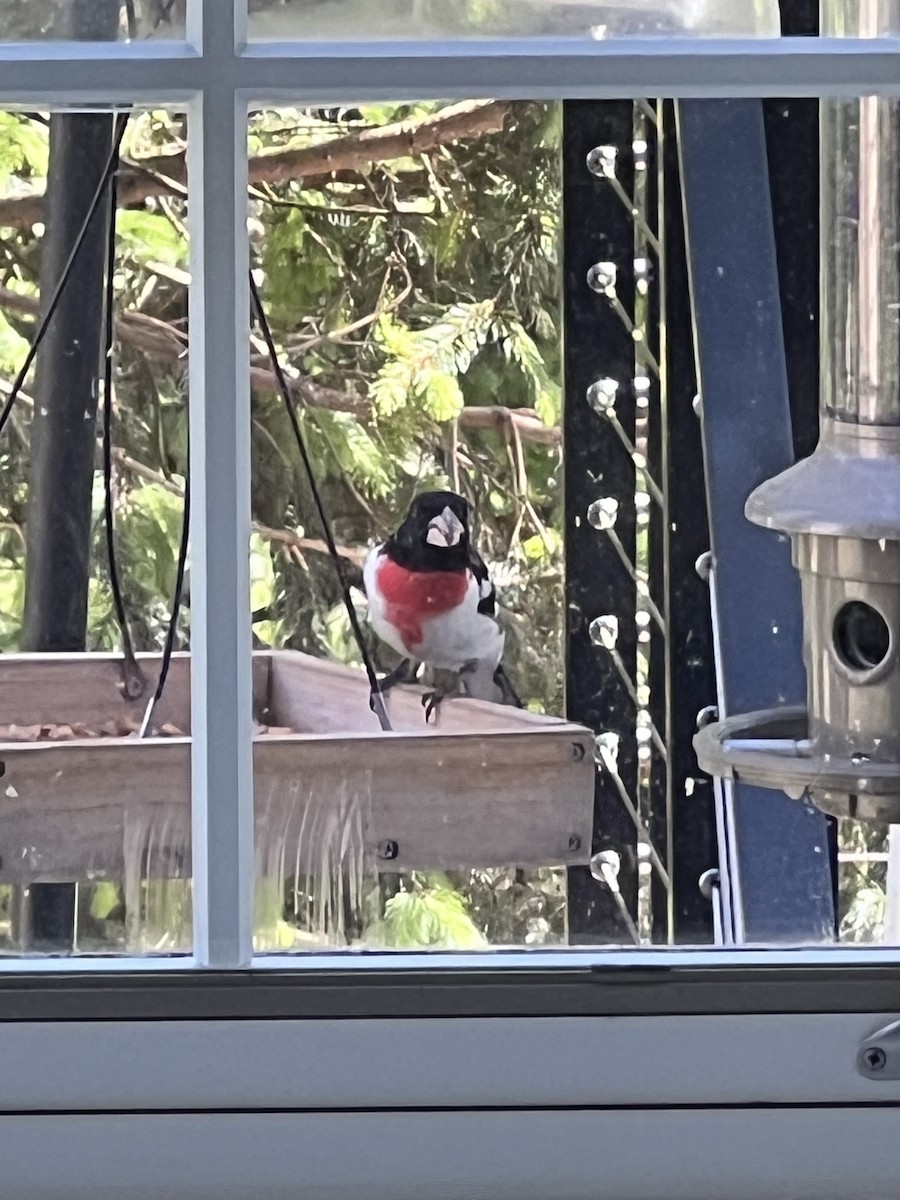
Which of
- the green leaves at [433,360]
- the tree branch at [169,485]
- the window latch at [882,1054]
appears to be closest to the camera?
the window latch at [882,1054]

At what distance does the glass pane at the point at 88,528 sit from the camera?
75cm

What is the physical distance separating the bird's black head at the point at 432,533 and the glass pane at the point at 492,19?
0.41m

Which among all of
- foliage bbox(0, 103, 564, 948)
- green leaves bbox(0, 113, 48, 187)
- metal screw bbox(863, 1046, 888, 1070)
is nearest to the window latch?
metal screw bbox(863, 1046, 888, 1070)

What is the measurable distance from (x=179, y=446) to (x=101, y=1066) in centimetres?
30

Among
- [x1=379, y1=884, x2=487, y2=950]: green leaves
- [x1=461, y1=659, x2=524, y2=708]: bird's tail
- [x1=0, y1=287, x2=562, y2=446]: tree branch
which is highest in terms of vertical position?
[x1=0, y1=287, x2=562, y2=446]: tree branch

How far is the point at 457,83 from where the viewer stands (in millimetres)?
627

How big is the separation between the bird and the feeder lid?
9.8 inches

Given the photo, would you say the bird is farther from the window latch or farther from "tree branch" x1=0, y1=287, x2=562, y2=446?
the window latch

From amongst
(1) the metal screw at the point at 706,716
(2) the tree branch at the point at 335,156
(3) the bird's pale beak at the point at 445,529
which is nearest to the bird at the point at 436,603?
(3) the bird's pale beak at the point at 445,529

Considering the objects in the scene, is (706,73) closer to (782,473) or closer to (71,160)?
(782,473)

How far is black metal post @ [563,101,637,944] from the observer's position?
914 millimetres

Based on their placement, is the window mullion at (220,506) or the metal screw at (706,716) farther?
the metal screw at (706,716)

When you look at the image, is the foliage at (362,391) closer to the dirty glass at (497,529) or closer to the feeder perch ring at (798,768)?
the dirty glass at (497,529)

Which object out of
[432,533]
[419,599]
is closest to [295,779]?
[432,533]
